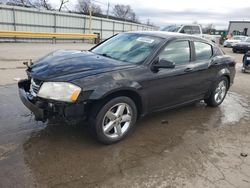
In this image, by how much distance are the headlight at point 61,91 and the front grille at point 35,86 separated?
0.19 m

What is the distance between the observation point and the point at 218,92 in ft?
19.9

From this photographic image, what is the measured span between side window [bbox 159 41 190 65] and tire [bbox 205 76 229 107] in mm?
1290

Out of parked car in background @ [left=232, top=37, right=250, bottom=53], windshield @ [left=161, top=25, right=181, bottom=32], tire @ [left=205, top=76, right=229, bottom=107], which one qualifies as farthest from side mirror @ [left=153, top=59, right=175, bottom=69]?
parked car in background @ [left=232, top=37, right=250, bottom=53]

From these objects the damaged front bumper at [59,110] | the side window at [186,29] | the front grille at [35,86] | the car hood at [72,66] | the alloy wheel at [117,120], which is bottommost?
the alloy wheel at [117,120]

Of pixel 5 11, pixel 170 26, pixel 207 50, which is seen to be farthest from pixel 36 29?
pixel 207 50

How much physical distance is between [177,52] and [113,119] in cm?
184

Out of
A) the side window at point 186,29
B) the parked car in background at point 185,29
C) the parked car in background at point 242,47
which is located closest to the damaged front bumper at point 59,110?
the parked car in background at point 185,29

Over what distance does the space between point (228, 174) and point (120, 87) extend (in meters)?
1.81

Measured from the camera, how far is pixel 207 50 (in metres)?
5.61

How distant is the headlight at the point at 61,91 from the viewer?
134 inches

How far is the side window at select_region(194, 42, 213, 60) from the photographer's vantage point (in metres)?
5.26

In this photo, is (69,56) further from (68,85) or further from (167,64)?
(167,64)

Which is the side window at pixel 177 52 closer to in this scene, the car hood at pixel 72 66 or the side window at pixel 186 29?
the car hood at pixel 72 66

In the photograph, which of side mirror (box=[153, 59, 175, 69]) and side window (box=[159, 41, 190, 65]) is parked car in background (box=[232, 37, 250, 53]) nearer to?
side window (box=[159, 41, 190, 65])
